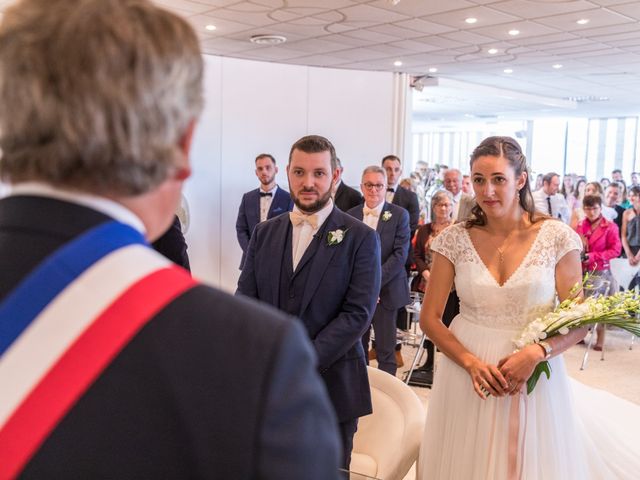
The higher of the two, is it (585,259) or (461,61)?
(461,61)

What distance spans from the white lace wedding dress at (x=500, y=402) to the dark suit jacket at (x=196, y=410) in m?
2.17

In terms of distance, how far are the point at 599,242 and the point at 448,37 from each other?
307cm

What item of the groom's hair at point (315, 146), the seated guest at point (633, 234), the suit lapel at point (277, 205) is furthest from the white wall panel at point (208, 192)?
the groom's hair at point (315, 146)

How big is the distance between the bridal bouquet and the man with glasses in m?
2.88

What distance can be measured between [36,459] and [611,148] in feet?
73.7

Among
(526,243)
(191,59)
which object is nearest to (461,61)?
(526,243)

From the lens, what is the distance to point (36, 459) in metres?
0.67

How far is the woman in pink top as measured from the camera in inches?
286

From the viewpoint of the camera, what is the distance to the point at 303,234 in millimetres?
2805

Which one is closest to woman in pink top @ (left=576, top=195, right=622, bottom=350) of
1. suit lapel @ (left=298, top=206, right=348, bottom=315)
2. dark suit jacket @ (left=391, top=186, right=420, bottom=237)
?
dark suit jacket @ (left=391, top=186, right=420, bottom=237)

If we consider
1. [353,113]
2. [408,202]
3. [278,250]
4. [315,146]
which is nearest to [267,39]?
[353,113]

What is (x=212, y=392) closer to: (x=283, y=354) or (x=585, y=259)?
(x=283, y=354)

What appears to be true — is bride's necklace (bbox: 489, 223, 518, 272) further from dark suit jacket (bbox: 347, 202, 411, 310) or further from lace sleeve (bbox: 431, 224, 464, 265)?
dark suit jacket (bbox: 347, 202, 411, 310)

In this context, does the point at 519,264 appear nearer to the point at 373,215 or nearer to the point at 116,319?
the point at 116,319
